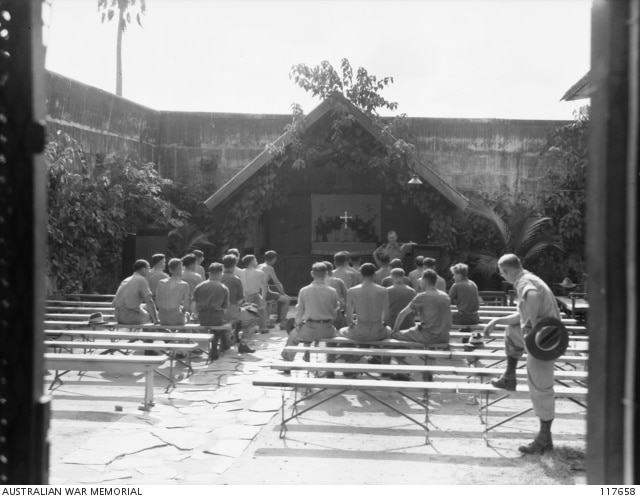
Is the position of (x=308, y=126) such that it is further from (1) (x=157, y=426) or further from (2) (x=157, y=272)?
(1) (x=157, y=426)

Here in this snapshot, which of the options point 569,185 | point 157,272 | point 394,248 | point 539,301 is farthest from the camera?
point 569,185

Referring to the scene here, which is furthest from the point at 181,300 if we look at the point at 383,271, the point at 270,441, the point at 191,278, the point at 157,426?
the point at 270,441

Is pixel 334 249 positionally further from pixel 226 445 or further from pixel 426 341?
pixel 226 445

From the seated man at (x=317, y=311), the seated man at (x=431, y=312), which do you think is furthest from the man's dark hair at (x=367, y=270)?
the seated man at (x=431, y=312)

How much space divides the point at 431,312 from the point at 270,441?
10.7 feet

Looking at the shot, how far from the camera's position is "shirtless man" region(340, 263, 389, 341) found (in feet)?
32.2

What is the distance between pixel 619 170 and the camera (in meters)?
2.09

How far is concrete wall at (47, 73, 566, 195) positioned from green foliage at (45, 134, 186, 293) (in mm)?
2674

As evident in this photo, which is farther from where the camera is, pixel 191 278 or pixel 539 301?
pixel 191 278

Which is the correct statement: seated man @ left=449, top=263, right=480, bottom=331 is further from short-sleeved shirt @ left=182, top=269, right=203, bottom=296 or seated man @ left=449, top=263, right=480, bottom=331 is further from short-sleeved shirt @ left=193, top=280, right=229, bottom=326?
short-sleeved shirt @ left=182, top=269, right=203, bottom=296

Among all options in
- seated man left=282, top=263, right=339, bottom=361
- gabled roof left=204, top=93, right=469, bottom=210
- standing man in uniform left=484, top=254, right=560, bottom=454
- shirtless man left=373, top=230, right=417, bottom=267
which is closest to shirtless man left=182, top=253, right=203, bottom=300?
seated man left=282, top=263, right=339, bottom=361

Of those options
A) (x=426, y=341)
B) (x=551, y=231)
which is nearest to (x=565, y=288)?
(x=551, y=231)

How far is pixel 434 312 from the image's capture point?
32.1 feet

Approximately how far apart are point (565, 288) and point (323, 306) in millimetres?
10060
